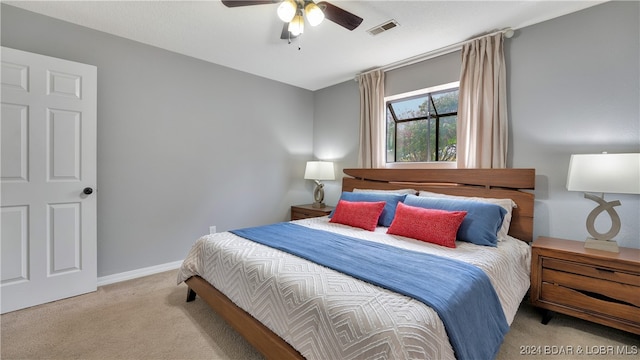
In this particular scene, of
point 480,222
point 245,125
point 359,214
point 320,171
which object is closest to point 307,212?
point 320,171

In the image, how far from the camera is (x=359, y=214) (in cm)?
269

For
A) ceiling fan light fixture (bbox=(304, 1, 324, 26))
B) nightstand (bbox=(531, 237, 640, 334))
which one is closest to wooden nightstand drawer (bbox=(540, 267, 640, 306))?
nightstand (bbox=(531, 237, 640, 334))

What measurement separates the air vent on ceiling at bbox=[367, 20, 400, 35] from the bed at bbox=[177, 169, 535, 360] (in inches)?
61.2

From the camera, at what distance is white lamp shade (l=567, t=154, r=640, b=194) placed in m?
1.79

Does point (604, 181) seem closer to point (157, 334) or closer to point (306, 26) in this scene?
point (306, 26)

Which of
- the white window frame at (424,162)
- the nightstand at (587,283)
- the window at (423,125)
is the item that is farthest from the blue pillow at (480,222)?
the window at (423,125)

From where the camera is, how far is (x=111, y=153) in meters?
2.72

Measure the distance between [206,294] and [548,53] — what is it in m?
3.55

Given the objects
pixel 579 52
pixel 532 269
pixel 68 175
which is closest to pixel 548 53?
pixel 579 52

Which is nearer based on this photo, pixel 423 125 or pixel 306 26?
pixel 306 26

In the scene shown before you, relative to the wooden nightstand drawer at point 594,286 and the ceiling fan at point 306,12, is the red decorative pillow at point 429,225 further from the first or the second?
the ceiling fan at point 306,12

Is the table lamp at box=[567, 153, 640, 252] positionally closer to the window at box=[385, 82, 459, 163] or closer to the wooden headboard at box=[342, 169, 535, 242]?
the wooden headboard at box=[342, 169, 535, 242]

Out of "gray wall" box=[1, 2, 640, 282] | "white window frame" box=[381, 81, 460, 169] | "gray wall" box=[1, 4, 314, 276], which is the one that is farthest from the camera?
"white window frame" box=[381, 81, 460, 169]

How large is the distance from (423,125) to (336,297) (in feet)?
8.89
